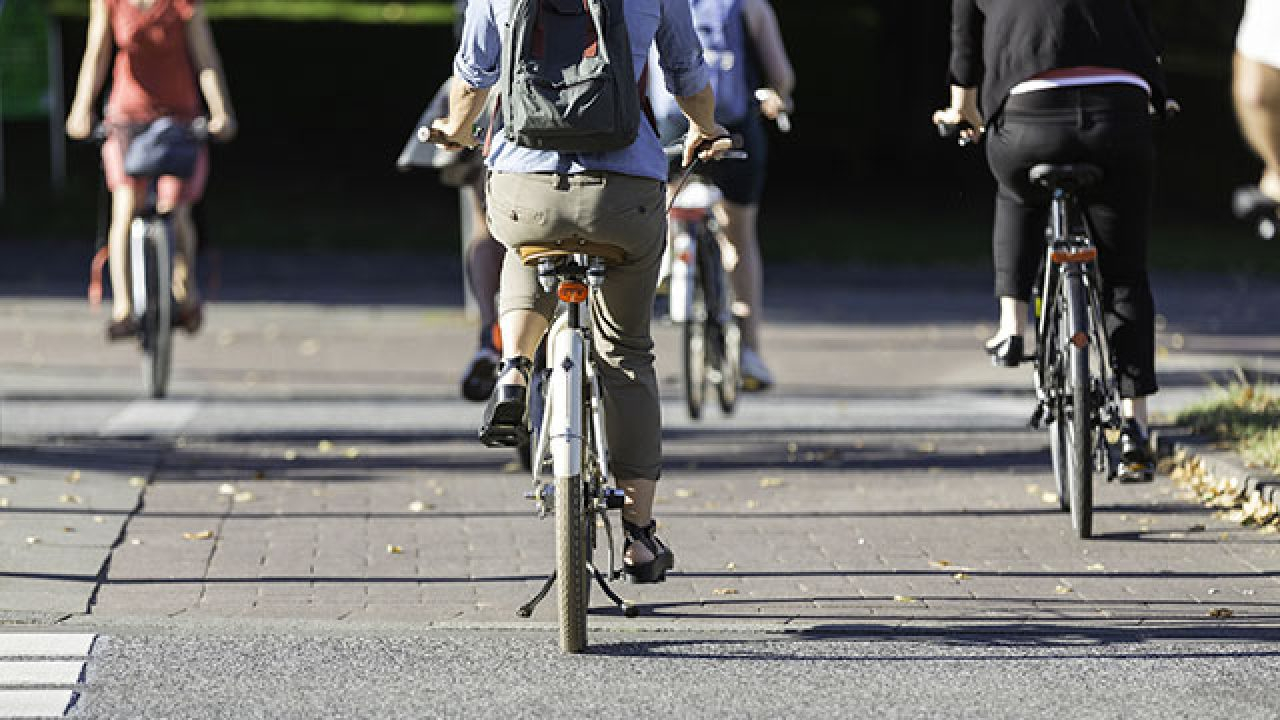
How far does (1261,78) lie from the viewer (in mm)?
4871

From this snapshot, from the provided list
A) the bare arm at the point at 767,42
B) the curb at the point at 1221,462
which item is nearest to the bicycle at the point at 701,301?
the bare arm at the point at 767,42

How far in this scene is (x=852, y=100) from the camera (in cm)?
3300

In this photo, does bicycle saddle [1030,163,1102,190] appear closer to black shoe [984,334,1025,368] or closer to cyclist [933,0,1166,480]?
cyclist [933,0,1166,480]

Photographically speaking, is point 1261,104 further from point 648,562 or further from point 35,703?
point 35,703

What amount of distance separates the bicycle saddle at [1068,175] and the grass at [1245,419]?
131 centimetres

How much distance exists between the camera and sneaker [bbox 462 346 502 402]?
8391mm

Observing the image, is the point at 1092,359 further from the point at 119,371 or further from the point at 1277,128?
the point at 119,371

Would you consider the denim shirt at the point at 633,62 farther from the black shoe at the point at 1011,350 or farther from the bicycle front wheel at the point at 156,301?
the bicycle front wheel at the point at 156,301

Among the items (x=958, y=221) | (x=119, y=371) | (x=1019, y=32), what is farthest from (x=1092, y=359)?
(x=958, y=221)

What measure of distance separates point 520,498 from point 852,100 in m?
25.7

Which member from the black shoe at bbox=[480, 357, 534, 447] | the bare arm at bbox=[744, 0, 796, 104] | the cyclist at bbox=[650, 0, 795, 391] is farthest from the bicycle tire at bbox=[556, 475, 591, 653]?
the bare arm at bbox=[744, 0, 796, 104]

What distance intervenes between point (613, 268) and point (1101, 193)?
7.07ft

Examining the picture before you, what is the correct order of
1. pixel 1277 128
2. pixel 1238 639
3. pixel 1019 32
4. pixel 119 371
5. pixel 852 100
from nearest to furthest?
1. pixel 1277 128
2. pixel 1238 639
3. pixel 1019 32
4. pixel 119 371
5. pixel 852 100

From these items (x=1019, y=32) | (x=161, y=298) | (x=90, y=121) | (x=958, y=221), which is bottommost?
(x=958, y=221)
